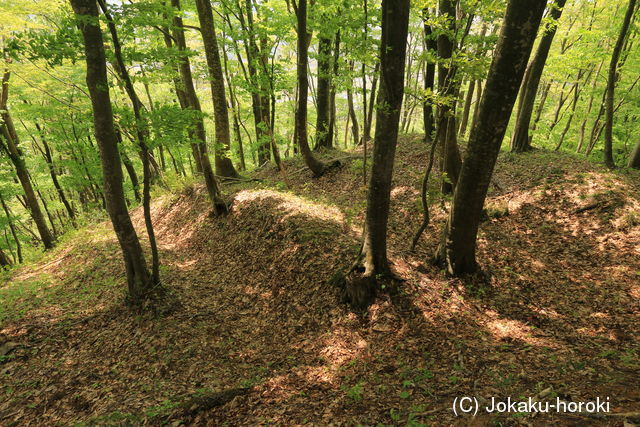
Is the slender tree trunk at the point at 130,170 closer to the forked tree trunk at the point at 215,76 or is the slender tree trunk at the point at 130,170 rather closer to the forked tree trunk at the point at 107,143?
the forked tree trunk at the point at 107,143

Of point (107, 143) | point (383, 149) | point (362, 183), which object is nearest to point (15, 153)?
point (107, 143)

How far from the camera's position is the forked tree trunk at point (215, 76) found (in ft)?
33.0

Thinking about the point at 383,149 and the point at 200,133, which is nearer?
the point at 383,149

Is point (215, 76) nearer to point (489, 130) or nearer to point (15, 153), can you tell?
point (489, 130)

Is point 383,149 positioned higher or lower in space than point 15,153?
higher

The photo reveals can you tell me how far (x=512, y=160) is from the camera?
10.9m

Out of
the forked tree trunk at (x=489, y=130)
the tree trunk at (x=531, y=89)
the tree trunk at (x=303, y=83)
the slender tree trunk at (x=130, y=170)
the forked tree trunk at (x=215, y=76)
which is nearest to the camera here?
the forked tree trunk at (x=489, y=130)

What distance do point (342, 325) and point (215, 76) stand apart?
9354 mm

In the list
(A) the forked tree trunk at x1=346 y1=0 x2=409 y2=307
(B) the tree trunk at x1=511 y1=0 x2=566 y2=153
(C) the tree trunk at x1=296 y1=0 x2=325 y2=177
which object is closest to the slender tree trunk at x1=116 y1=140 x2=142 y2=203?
(A) the forked tree trunk at x1=346 y1=0 x2=409 y2=307

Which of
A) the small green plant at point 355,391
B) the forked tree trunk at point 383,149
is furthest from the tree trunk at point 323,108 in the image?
the small green plant at point 355,391

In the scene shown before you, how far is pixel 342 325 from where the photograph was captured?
572 centimetres

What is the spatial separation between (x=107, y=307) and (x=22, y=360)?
1.65 metres

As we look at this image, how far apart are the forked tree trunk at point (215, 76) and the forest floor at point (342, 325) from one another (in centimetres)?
354

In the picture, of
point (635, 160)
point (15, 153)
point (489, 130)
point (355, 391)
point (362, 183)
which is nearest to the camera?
point (355, 391)
